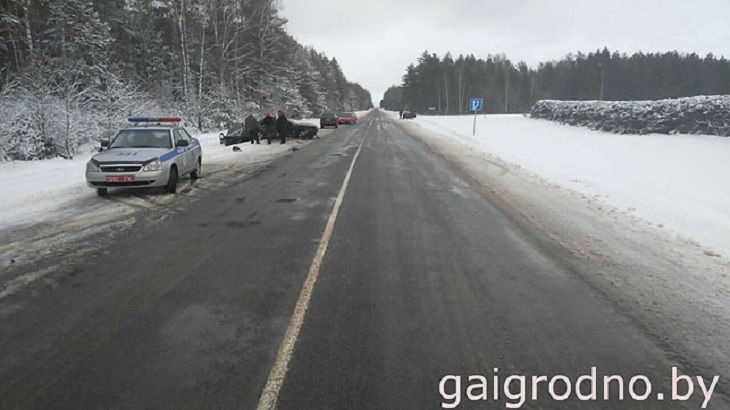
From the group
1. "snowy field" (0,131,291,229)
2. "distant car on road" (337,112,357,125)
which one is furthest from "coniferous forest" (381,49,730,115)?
"snowy field" (0,131,291,229)

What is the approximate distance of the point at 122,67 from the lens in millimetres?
41219

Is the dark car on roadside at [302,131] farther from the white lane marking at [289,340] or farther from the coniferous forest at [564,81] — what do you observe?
the coniferous forest at [564,81]

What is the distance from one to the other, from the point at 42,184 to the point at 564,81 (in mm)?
139489

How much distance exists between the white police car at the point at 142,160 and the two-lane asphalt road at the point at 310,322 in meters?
3.18

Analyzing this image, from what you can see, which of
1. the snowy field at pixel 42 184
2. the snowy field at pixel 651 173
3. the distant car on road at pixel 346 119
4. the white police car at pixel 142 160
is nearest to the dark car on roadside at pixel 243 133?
the snowy field at pixel 42 184

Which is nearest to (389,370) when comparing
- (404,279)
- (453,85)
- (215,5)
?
(404,279)

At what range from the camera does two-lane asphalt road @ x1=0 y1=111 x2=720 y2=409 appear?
10.6 ft

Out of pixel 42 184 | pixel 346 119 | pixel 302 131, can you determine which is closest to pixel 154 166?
pixel 42 184

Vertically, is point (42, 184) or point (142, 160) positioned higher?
point (142, 160)

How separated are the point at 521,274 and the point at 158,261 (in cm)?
435

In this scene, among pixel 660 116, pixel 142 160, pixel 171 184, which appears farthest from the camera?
pixel 660 116

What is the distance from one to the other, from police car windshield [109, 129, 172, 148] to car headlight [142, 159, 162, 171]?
1198mm

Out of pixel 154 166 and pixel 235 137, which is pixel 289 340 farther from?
pixel 235 137

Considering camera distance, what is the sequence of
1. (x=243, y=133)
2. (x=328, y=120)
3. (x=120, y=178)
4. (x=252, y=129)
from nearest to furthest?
(x=120, y=178), (x=252, y=129), (x=243, y=133), (x=328, y=120)
